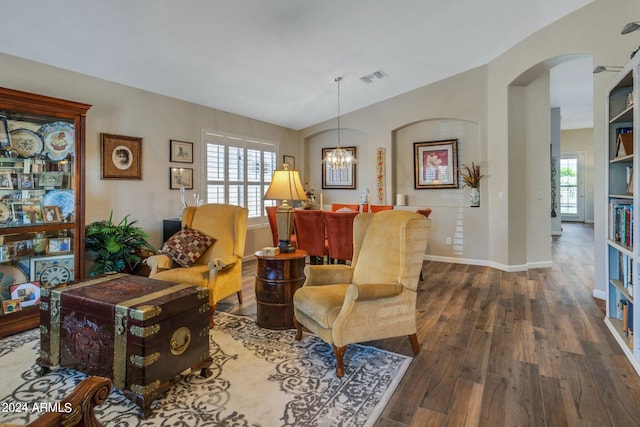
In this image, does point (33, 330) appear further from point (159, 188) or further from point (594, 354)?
point (594, 354)

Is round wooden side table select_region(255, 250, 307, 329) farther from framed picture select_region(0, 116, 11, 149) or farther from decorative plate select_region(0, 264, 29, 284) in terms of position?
framed picture select_region(0, 116, 11, 149)

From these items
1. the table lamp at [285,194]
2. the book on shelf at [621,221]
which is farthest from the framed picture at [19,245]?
the book on shelf at [621,221]

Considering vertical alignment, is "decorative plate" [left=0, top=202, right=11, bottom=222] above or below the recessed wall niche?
below

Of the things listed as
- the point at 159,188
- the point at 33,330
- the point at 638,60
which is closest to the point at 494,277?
the point at 638,60

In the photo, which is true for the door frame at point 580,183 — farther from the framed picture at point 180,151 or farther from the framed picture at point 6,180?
the framed picture at point 6,180

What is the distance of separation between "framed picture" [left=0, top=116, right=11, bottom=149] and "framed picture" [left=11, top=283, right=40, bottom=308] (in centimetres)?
124

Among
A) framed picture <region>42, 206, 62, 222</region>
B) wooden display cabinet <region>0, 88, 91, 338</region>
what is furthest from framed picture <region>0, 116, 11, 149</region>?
framed picture <region>42, 206, 62, 222</region>

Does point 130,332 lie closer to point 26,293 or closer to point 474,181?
point 26,293

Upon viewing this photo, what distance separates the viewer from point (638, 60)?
2252mm

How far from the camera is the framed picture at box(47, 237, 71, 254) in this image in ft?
10.6

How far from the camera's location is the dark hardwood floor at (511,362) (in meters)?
1.86

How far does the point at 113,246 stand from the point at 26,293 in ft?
2.56

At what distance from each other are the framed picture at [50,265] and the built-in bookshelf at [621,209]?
4745mm

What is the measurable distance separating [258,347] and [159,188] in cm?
281
